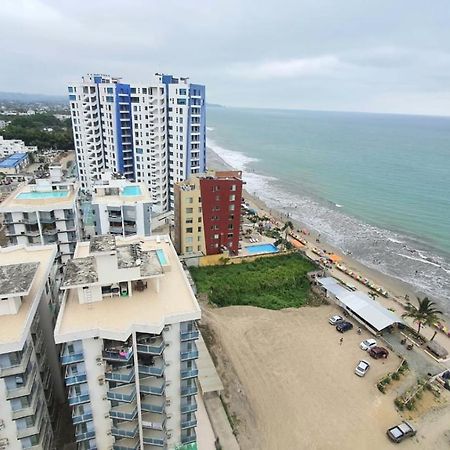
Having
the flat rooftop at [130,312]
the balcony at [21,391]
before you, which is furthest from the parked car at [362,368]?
the balcony at [21,391]

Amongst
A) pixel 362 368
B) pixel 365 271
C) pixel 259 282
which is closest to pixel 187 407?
pixel 362 368

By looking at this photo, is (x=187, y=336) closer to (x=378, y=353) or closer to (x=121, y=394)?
(x=121, y=394)

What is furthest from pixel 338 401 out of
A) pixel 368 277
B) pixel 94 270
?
pixel 368 277

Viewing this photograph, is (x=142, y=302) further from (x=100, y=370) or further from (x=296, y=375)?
(x=296, y=375)

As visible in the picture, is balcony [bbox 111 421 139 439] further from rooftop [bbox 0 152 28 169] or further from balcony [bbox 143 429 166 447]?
rooftop [bbox 0 152 28 169]

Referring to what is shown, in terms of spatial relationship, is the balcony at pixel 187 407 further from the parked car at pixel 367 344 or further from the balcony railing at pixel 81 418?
the parked car at pixel 367 344
